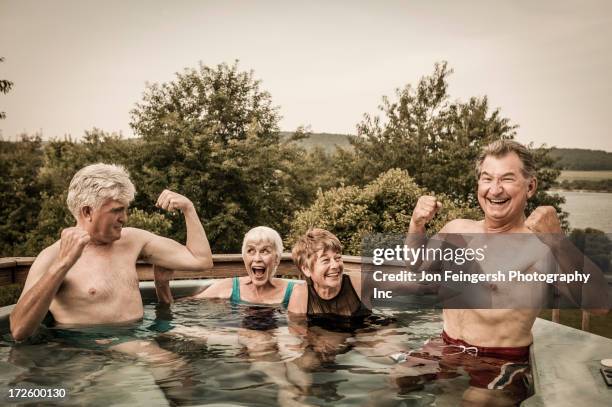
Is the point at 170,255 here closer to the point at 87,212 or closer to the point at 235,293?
→ the point at 87,212

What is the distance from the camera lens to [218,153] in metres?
17.3

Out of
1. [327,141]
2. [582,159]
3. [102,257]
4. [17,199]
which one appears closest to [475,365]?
[102,257]

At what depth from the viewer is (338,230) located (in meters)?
9.89

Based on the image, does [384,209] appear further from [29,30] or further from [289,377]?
[29,30]

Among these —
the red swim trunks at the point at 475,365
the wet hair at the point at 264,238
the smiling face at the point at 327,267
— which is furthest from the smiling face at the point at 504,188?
the wet hair at the point at 264,238

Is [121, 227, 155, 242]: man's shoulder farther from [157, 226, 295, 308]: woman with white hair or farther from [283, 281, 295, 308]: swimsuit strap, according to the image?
[283, 281, 295, 308]: swimsuit strap

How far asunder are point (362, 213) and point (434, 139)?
12741 millimetres

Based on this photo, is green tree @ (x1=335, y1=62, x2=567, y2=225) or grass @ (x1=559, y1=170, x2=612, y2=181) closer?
grass @ (x1=559, y1=170, x2=612, y2=181)

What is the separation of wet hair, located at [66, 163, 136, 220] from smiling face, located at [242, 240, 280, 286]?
1.01m

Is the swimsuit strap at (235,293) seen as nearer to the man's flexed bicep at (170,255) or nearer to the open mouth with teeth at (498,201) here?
the man's flexed bicep at (170,255)

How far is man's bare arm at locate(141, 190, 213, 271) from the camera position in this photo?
3203 millimetres

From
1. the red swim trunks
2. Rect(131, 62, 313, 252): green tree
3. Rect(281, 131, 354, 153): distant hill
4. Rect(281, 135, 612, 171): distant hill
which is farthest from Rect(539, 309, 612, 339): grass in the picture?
Rect(281, 131, 354, 153): distant hill

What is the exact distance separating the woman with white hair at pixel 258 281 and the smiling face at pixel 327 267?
0.51 meters

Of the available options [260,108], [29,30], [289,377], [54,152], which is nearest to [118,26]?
[29,30]
